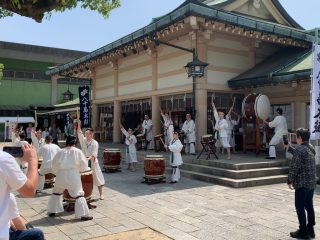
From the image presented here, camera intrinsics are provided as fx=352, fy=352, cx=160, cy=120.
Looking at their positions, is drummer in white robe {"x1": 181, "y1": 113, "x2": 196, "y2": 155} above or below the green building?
below

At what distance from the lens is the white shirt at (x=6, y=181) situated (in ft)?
8.19

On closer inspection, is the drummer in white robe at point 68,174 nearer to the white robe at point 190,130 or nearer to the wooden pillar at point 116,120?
the white robe at point 190,130

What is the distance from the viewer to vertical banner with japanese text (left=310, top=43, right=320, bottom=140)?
9.20 metres

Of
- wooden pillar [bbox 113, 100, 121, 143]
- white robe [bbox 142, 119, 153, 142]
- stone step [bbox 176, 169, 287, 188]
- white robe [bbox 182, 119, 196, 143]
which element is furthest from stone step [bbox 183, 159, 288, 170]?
wooden pillar [bbox 113, 100, 121, 143]

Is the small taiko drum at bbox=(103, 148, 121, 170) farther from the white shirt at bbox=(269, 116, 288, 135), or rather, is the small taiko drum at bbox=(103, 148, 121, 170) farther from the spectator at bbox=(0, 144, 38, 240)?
the spectator at bbox=(0, 144, 38, 240)

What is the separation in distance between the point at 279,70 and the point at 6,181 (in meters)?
11.3

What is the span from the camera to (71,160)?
6.38 metres

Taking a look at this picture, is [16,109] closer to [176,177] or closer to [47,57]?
[47,57]

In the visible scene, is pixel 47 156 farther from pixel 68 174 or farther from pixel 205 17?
pixel 205 17

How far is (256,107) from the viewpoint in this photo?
1179 cm

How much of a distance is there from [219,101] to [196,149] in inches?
85.0

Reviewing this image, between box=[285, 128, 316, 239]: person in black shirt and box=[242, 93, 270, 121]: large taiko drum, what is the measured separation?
21.2 feet

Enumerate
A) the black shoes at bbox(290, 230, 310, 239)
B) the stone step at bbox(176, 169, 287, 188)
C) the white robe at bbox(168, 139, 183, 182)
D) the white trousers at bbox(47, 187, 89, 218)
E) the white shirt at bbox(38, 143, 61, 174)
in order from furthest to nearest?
the white robe at bbox(168, 139, 183, 182), the stone step at bbox(176, 169, 287, 188), the white shirt at bbox(38, 143, 61, 174), the white trousers at bbox(47, 187, 89, 218), the black shoes at bbox(290, 230, 310, 239)

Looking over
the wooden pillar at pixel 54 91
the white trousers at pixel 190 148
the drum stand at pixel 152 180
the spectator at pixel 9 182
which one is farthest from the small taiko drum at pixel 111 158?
the wooden pillar at pixel 54 91
